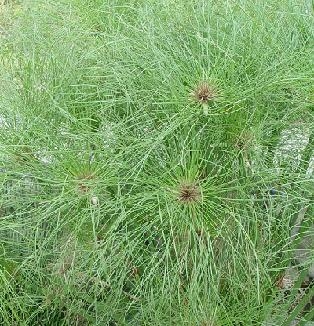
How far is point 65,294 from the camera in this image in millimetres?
954

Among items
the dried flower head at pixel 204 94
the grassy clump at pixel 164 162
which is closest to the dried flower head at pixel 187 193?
the grassy clump at pixel 164 162

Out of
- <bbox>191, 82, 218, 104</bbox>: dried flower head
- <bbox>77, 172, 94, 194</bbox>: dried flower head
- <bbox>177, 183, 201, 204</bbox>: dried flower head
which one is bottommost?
<bbox>77, 172, 94, 194</bbox>: dried flower head

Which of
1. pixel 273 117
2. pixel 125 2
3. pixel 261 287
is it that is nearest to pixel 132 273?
pixel 261 287

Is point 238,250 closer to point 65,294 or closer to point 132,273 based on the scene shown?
point 132,273

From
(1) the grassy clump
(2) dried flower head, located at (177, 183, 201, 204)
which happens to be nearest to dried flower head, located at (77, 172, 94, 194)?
(1) the grassy clump

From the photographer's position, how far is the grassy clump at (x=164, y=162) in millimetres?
802

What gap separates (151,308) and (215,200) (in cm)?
17

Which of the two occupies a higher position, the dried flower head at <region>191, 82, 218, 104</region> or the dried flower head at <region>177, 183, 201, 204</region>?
the dried flower head at <region>191, 82, 218, 104</region>

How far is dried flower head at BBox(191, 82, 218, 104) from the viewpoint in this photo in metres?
0.79

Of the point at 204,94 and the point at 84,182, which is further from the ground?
the point at 204,94

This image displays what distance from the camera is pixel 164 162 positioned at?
32.2 inches

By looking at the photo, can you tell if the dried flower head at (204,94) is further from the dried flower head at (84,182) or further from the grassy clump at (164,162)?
Result: the dried flower head at (84,182)

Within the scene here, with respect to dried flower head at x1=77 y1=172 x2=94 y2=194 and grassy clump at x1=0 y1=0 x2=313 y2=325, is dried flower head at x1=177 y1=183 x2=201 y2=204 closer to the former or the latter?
grassy clump at x1=0 y1=0 x2=313 y2=325

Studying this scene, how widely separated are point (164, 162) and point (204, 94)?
3.8 inches
